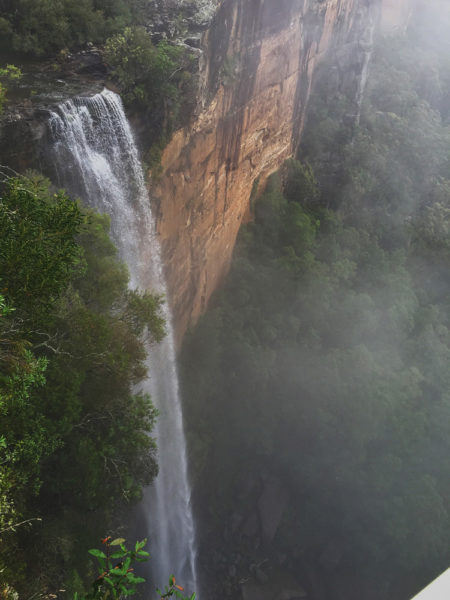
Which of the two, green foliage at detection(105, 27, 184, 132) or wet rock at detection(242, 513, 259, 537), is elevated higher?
green foliage at detection(105, 27, 184, 132)

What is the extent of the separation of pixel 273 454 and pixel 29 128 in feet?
47.1

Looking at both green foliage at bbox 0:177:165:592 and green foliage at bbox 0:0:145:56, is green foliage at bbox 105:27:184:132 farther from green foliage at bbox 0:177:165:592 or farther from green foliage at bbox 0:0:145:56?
green foliage at bbox 0:177:165:592

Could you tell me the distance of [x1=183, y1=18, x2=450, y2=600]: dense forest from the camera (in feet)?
57.6

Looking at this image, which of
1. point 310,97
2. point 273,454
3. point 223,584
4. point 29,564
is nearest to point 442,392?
point 273,454

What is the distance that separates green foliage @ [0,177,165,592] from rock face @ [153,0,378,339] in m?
4.36

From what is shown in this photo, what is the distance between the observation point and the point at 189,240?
51.0 feet

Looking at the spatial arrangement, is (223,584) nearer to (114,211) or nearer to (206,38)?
(114,211)

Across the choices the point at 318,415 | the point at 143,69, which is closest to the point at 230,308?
the point at 318,415

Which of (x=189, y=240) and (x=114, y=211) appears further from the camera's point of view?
(x=189, y=240)

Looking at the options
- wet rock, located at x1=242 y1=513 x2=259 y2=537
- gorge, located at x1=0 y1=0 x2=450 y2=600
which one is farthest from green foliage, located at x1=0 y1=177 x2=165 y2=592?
wet rock, located at x1=242 y1=513 x2=259 y2=537

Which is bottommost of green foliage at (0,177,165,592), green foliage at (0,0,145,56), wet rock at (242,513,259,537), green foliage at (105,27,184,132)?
wet rock at (242,513,259,537)

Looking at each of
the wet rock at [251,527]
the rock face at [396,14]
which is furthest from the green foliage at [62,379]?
the rock face at [396,14]

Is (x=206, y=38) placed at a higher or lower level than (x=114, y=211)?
higher

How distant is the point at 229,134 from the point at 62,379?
10880 millimetres
